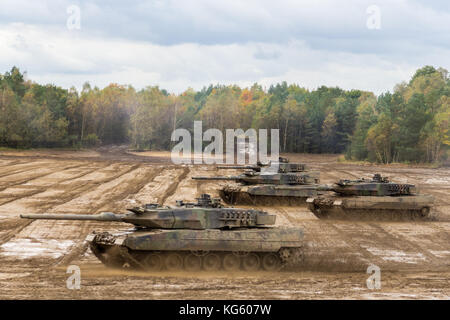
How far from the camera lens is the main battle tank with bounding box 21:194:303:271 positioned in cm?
1459

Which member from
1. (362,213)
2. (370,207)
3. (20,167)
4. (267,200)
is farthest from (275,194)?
(20,167)

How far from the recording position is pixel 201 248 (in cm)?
1487

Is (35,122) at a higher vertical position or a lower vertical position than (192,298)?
higher

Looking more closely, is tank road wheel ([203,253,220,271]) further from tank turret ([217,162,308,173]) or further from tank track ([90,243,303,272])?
tank turret ([217,162,308,173])

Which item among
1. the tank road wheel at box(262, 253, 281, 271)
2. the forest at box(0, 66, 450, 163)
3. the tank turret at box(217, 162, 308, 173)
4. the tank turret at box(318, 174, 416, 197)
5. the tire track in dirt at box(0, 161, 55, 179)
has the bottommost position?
the tank road wheel at box(262, 253, 281, 271)

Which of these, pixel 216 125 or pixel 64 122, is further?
pixel 216 125

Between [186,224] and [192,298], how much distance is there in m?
2.85

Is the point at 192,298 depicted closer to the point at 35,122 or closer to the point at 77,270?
the point at 77,270

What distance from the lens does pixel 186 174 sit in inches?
1679

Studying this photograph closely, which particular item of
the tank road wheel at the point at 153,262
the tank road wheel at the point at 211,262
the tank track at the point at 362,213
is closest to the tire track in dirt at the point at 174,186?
the tank track at the point at 362,213

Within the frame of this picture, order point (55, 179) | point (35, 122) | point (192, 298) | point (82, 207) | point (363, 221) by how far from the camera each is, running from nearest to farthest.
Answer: point (192, 298)
point (363, 221)
point (82, 207)
point (55, 179)
point (35, 122)

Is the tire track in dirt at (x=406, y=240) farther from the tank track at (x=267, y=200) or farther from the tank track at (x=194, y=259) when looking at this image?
the tank track at (x=194, y=259)

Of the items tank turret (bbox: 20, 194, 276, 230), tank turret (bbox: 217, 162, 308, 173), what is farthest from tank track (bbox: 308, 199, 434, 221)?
tank turret (bbox: 20, 194, 276, 230)
